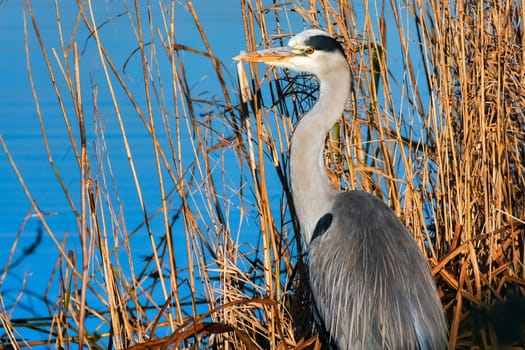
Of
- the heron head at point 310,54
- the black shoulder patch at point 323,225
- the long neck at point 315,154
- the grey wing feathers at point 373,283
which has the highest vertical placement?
the heron head at point 310,54

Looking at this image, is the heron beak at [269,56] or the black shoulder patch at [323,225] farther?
the black shoulder patch at [323,225]

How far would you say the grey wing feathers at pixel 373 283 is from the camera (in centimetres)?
199

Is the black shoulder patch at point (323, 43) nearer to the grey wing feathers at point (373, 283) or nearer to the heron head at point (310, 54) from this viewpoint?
the heron head at point (310, 54)

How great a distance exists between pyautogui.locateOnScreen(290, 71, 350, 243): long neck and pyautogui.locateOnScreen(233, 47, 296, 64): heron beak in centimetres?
13

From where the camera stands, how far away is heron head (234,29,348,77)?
2.15 m

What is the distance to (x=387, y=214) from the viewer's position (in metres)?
2.08

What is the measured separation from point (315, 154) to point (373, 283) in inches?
15.2

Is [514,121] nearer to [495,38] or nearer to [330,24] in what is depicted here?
[495,38]

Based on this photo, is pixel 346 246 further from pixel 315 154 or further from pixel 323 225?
pixel 315 154

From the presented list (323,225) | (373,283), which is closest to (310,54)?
(323,225)

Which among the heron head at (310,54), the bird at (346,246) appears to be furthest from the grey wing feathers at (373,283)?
the heron head at (310,54)

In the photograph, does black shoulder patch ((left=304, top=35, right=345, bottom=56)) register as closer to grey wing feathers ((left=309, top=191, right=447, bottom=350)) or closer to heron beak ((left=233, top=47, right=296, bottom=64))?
heron beak ((left=233, top=47, right=296, bottom=64))

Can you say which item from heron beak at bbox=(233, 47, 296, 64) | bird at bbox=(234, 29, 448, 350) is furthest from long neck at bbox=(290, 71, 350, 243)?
heron beak at bbox=(233, 47, 296, 64)

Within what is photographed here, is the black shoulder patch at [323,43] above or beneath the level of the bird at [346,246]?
above
